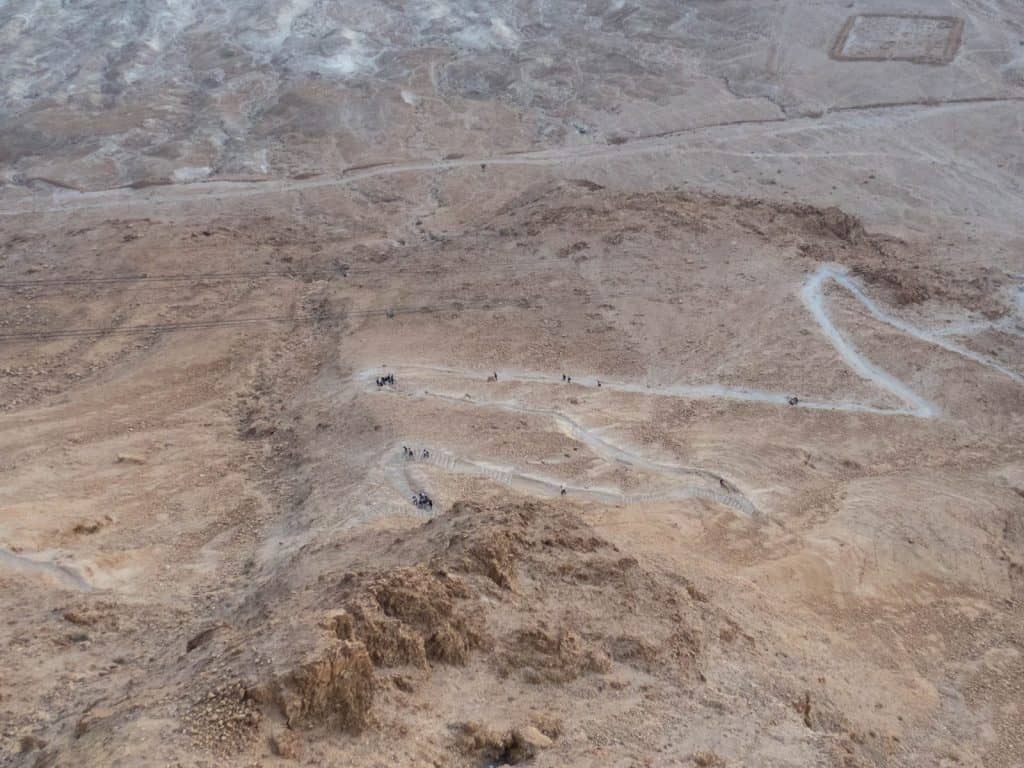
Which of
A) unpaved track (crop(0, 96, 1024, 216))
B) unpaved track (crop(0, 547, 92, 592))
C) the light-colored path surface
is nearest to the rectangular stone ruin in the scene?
unpaved track (crop(0, 96, 1024, 216))

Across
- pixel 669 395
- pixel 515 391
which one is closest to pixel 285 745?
pixel 515 391

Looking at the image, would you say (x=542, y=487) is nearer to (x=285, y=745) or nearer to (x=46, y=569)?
(x=46, y=569)

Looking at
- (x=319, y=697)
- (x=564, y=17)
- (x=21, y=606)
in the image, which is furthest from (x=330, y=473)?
(x=564, y=17)

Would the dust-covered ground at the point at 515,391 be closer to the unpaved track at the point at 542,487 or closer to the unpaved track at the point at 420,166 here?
the unpaved track at the point at 542,487

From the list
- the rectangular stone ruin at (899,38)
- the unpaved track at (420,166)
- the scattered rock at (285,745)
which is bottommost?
the unpaved track at (420,166)

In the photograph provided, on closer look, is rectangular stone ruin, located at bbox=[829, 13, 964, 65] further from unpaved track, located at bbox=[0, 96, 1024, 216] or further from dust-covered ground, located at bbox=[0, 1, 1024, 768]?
unpaved track, located at bbox=[0, 96, 1024, 216]

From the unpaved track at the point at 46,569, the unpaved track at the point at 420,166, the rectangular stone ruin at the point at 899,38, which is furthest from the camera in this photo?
the rectangular stone ruin at the point at 899,38

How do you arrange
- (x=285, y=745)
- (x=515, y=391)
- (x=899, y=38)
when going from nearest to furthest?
(x=285, y=745) < (x=515, y=391) < (x=899, y=38)

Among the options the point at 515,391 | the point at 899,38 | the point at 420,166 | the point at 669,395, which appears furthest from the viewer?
the point at 899,38

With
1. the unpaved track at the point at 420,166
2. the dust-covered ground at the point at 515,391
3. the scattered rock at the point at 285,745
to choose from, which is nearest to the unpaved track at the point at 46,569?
the dust-covered ground at the point at 515,391
